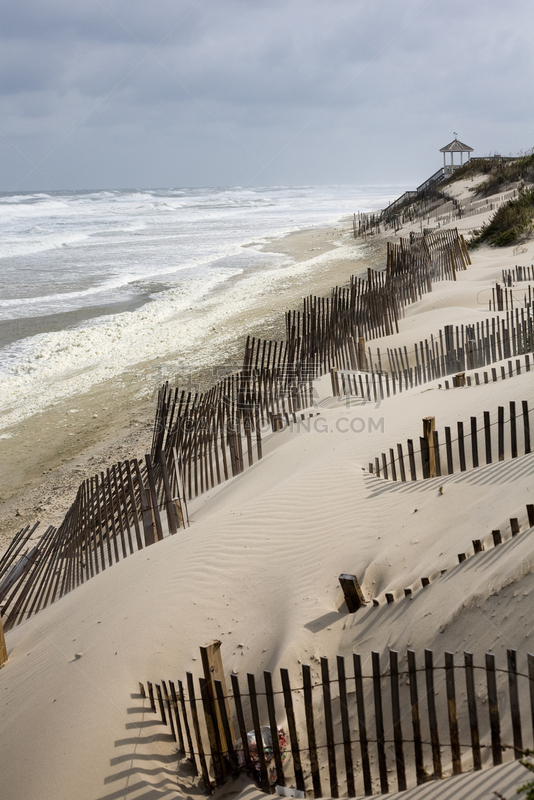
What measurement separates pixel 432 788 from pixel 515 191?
1187 inches

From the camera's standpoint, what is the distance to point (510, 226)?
20.5 meters

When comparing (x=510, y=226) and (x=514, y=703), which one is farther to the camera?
(x=510, y=226)

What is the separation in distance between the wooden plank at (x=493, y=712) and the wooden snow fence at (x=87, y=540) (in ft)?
12.4

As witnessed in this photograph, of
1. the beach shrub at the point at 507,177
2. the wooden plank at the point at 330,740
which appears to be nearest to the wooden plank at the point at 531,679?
the wooden plank at the point at 330,740

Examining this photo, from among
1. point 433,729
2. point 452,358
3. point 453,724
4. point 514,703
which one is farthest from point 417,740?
point 452,358

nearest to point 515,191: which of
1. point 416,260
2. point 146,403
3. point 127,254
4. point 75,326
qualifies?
point 416,260

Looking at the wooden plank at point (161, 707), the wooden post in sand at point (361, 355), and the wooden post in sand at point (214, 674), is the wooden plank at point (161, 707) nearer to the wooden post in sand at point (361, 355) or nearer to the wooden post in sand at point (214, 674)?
the wooden post in sand at point (214, 674)

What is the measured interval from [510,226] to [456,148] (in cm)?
2826

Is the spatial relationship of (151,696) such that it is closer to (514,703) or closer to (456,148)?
(514,703)

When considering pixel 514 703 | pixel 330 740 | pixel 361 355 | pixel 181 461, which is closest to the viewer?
pixel 514 703

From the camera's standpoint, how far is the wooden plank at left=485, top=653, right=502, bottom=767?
229cm

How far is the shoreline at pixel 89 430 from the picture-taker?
8.51 metres

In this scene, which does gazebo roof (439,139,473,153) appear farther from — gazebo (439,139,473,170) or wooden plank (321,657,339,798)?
wooden plank (321,657,339,798)

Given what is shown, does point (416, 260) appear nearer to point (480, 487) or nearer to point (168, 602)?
point (480, 487)
